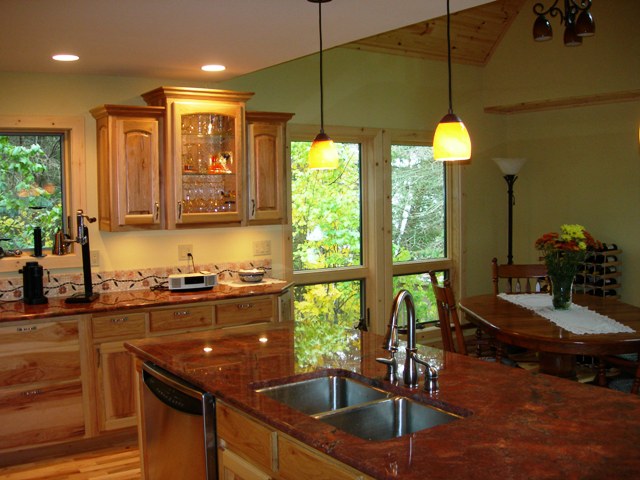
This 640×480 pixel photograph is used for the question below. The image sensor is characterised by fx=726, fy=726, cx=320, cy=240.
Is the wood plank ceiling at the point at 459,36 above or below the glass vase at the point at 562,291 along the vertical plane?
above

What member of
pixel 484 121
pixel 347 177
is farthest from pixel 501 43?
pixel 347 177

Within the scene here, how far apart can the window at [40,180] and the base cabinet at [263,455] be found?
2751 millimetres

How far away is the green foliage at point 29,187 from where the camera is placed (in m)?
4.82

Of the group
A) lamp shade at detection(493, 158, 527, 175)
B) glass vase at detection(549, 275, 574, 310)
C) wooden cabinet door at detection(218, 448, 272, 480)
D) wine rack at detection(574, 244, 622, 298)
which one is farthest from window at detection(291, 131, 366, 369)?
wooden cabinet door at detection(218, 448, 272, 480)

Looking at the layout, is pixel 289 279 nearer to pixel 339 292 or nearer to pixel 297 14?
pixel 339 292

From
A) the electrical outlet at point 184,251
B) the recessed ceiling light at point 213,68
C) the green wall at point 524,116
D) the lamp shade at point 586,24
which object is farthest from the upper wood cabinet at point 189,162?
the lamp shade at point 586,24

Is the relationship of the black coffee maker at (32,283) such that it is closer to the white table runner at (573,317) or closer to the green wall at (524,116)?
the green wall at (524,116)

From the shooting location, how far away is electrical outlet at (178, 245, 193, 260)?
5305 mm

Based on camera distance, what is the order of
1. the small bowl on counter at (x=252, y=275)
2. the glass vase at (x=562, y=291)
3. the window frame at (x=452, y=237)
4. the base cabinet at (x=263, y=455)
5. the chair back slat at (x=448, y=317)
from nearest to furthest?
the base cabinet at (x=263, y=455) < the chair back slat at (x=448, y=317) < the glass vase at (x=562, y=291) < the small bowl on counter at (x=252, y=275) < the window frame at (x=452, y=237)

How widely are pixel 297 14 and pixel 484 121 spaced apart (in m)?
3.88

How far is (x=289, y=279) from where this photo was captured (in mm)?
5703

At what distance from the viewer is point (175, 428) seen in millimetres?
2900

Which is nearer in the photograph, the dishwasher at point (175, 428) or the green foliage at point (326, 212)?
the dishwasher at point (175, 428)

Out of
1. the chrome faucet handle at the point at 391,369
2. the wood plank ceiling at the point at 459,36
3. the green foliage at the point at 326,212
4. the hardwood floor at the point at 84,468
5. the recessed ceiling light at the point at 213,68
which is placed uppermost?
the wood plank ceiling at the point at 459,36
